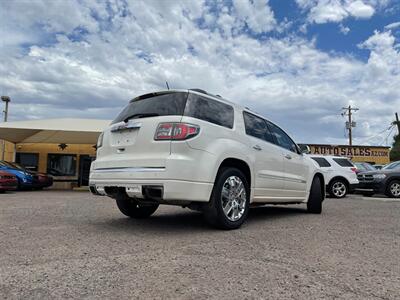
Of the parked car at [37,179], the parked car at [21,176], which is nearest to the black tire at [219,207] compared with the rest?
the parked car at [21,176]

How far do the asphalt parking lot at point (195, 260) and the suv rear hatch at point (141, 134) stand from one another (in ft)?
3.10

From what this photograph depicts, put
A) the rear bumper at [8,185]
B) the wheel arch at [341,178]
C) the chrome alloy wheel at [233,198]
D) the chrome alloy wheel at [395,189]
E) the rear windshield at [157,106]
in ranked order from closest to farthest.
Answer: the rear windshield at [157,106], the chrome alloy wheel at [233,198], the chrome alloy wheel at [395,189], the wheel arch at [341,178], the rear bumper at [8,185]

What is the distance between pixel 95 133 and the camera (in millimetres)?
17859

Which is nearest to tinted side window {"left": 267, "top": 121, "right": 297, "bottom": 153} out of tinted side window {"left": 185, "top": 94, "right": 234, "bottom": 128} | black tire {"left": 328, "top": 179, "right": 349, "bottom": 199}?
tinted side window {"left": 185, "top": 94, "right": 234, "bottom": 128}

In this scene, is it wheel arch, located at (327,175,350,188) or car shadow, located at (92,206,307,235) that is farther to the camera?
wheel arch, located at (327,175,350,188)

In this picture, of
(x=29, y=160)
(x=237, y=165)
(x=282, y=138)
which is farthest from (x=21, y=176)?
(x=237, y=165)

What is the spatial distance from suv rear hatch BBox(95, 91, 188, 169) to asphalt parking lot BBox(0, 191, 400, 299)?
0.94 metres

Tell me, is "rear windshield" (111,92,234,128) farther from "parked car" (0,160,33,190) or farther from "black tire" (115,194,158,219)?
"parked car" (0,160,33,190)

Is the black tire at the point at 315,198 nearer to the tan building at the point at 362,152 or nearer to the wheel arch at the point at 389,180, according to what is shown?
the wheel arch at the point at 389,180

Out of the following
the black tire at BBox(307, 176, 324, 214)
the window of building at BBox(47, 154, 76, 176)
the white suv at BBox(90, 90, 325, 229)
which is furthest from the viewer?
the window of building at BBox(47, 154, 76, 176)

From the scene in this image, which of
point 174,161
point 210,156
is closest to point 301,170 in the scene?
point 210,156

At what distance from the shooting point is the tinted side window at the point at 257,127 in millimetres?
6104

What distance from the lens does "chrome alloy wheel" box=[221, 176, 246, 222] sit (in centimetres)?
531

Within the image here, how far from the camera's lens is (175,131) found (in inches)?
191
